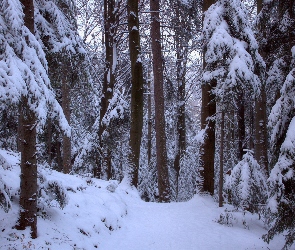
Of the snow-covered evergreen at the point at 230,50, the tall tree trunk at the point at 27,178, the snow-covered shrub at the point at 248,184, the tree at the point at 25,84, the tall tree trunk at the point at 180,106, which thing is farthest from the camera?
the tall tree trunk at the point at 180,106

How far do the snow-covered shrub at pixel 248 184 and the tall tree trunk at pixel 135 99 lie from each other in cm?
428

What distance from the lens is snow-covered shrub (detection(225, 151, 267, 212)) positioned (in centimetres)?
866

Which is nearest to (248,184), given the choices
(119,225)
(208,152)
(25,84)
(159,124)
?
(208,152)

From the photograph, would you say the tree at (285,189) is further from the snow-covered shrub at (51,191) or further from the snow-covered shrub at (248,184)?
the snow-covered shrub at (51,191)

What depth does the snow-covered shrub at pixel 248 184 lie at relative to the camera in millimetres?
8664

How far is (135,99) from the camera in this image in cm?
1242

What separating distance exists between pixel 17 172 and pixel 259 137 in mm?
8805

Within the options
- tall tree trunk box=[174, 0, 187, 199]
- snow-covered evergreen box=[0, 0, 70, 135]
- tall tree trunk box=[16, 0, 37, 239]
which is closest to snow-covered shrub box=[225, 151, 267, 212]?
tall tree trunk box=[16, 0, 37, 239]

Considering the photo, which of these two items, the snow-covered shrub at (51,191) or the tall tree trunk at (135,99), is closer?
the snow-covered shrub at (51,191)

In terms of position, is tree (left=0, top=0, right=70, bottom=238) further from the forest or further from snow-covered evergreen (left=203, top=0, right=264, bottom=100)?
snow-covered evergreen (left=203, top=0, right=264, bottom=100)

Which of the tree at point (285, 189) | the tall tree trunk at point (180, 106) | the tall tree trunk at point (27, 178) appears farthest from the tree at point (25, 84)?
the tall tree trunk at point (180, 106)

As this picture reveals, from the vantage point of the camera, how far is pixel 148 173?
1828 cm

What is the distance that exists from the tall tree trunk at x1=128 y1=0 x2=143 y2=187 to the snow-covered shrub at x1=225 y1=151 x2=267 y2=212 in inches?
169

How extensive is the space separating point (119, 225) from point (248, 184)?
3.83m
